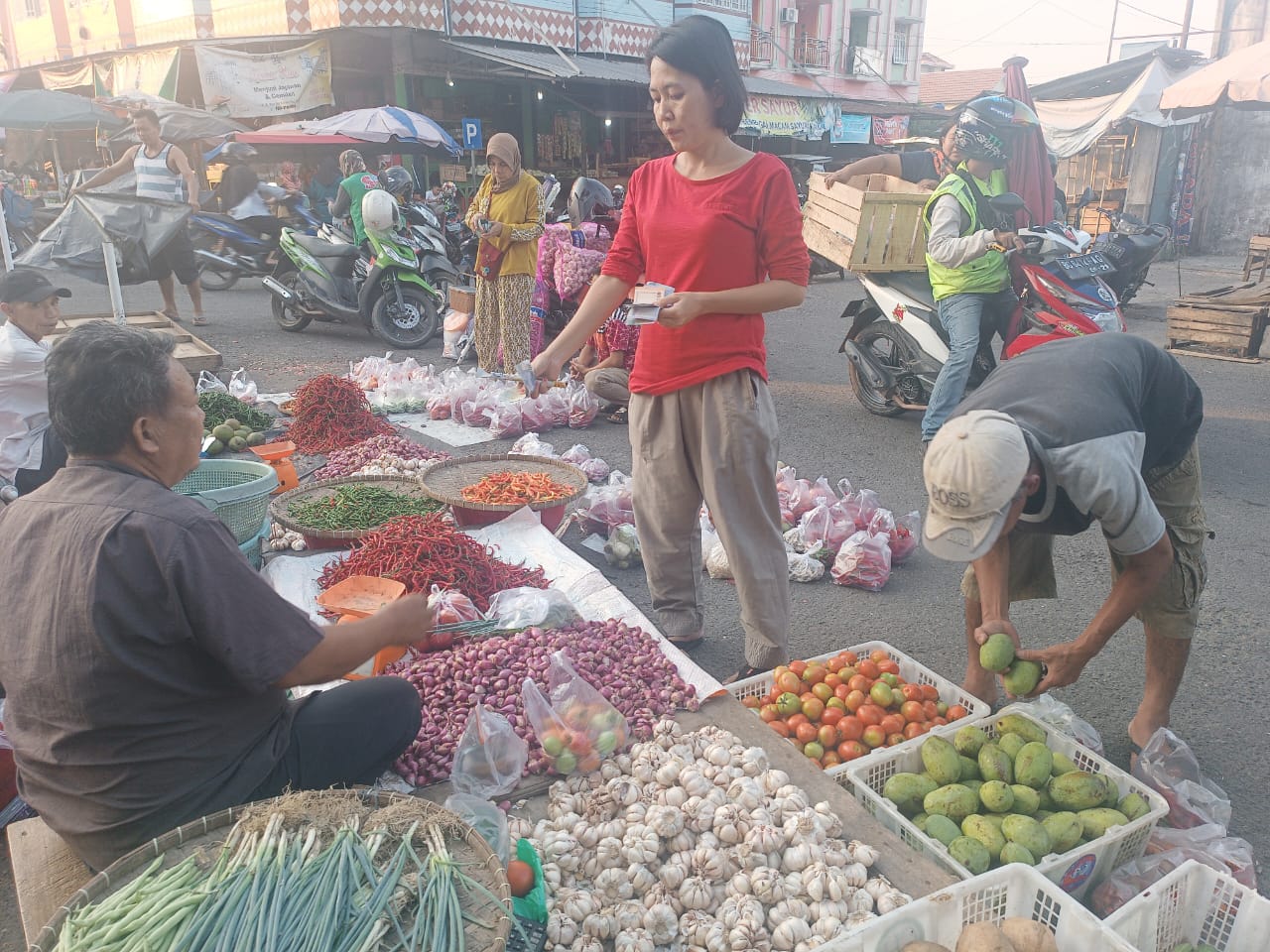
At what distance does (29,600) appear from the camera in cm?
171

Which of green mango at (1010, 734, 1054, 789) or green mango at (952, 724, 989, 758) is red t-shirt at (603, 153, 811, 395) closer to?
green mango at (952, 724, 989, 758)

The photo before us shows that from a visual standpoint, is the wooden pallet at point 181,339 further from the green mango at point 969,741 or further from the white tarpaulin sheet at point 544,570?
the green mango at point 969,741

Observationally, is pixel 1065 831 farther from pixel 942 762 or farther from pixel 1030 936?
pixel 1030 936

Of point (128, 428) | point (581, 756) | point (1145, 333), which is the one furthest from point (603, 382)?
point (1145, 333)

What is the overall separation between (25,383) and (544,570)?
255cm

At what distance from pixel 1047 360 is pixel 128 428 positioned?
220cm

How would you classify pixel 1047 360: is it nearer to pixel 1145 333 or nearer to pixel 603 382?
pixel 603 382

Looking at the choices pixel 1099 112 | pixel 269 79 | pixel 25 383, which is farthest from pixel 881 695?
pixel 1099 112

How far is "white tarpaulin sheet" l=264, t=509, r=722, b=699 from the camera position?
3252mm

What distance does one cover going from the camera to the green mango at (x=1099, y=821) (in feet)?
7.18

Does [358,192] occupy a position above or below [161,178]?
below

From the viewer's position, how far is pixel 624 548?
436 centimetres

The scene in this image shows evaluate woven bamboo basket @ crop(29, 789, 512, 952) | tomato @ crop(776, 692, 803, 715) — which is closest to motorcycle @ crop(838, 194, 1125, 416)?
tomato @ crop(776, 692, 803, 715)

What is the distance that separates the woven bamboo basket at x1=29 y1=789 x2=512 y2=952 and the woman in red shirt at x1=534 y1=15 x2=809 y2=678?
4.60 feet
